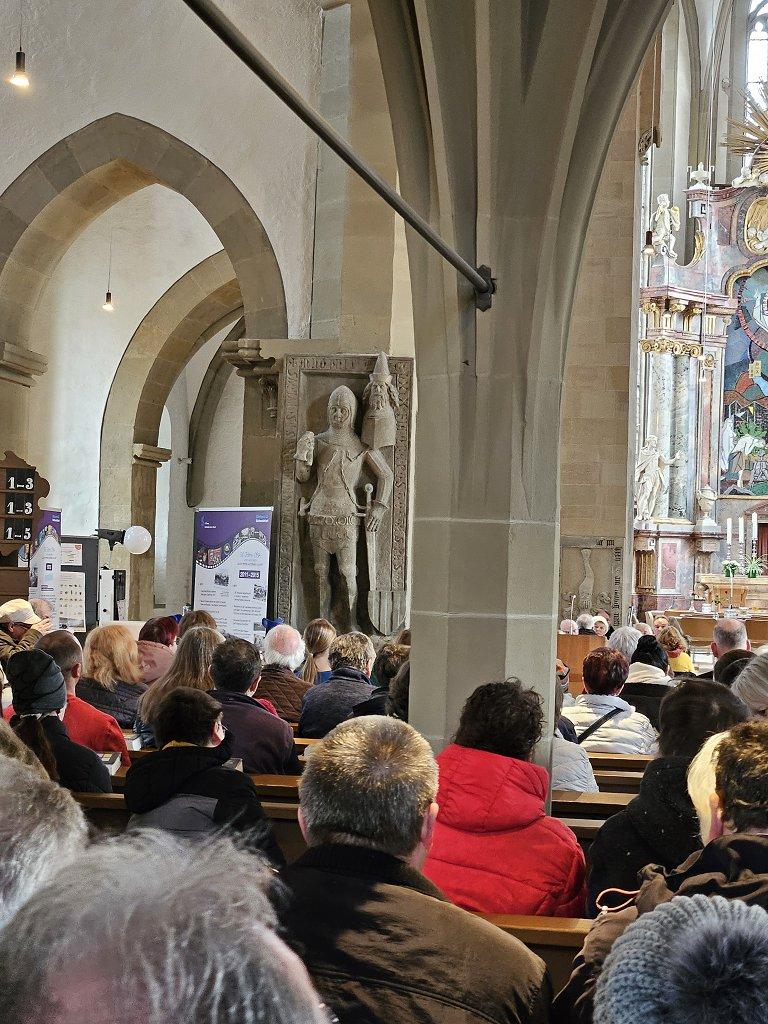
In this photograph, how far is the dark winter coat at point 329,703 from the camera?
5.18 m

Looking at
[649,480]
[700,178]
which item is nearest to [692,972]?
[649,480]

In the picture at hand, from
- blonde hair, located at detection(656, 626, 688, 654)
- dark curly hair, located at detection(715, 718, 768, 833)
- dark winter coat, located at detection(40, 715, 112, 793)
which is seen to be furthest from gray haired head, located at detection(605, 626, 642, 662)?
dark curly hair, located at detection(715, 718, 768, 833)

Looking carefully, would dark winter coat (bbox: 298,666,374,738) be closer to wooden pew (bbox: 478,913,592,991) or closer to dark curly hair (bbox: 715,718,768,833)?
wooden pew (bbox: 478,913,592,991)

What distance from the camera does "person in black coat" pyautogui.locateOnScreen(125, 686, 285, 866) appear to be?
2.98m

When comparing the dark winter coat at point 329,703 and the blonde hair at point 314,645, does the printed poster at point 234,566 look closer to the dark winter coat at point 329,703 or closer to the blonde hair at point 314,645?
the blonde hair at point 314,645

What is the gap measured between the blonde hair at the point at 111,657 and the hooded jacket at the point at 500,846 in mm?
2667

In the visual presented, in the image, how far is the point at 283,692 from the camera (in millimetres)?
5789

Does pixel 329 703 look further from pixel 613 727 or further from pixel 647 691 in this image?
pixel 647 691

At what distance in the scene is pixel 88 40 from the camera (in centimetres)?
1105

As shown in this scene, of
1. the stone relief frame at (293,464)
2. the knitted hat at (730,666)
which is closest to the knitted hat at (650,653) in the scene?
the knitted hat at (730,666)

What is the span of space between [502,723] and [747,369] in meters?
25.5

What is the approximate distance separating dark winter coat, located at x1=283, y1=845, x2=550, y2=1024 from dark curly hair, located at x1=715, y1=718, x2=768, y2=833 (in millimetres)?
464

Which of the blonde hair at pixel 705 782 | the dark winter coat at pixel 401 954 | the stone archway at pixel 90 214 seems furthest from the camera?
the stone archway at pixel 90 214

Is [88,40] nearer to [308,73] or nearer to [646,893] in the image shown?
[308,73]
